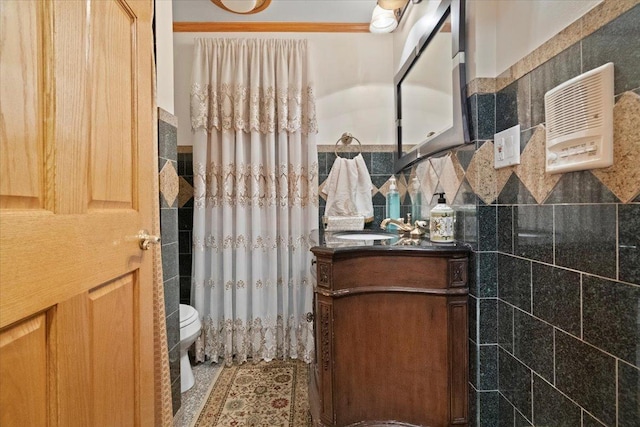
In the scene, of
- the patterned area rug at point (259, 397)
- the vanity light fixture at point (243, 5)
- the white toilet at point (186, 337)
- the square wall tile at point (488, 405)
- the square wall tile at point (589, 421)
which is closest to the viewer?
the square wall tile at point (589, 421)

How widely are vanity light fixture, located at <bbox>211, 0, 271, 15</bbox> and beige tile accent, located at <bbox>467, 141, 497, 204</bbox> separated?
169cm

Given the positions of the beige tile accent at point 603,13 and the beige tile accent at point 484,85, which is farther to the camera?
the beige tile accent at point 484,85

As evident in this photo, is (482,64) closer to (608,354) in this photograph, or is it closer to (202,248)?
(608,354)

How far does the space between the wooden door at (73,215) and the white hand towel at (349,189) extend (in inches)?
50.8

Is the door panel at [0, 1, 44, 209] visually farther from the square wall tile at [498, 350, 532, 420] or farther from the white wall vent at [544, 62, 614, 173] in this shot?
the square wall tile at [498, 350, 532, 420]

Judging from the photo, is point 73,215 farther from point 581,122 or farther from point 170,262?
point 581,122

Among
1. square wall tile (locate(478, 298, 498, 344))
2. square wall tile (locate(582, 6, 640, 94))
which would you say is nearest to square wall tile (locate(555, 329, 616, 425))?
square wall tile (locate(478, 298, 498, 344))

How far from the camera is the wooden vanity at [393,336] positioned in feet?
3.98

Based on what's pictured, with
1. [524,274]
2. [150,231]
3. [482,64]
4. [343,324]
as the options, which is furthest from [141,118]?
[524,274]

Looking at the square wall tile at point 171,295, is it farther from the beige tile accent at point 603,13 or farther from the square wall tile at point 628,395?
the beige tile accent at point 603,13

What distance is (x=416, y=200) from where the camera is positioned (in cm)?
190

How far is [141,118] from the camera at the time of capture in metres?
1.01

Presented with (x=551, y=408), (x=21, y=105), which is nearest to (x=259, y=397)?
(x=551, y=408)

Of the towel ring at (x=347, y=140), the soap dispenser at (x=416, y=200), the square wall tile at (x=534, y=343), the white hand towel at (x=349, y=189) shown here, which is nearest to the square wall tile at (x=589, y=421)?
the square wall tile at (x=534, y=343)
